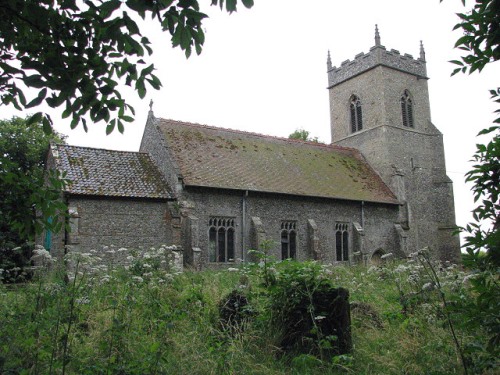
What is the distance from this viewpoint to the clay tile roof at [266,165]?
22375 mm

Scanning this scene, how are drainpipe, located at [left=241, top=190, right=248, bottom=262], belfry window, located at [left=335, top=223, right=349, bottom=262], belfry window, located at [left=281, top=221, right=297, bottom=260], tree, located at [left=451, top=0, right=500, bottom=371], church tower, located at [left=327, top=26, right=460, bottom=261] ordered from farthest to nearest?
1. church tower, located at [left=327, top=26, right=460, bottom=261]
2. belfry window, located at [left=335, top=223, right=349, bottom=262]
3. belfry window, located at [left=281, top=221, right=297, bottom=260]
4. drainpipe, located at [left=241, top=190, right=248, bottom=262]
5. tree, located at [left=451, top=0, right=500, bottom=371]

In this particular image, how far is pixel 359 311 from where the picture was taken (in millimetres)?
8062

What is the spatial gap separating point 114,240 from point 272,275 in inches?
526

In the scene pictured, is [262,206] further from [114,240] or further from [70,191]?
[70,191]

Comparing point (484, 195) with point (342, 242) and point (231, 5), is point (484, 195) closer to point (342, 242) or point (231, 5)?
point (231, 5)

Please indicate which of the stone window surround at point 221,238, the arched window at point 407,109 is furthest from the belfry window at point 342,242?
the arched window at point 407,109

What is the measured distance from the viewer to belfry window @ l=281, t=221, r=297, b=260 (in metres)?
23.3

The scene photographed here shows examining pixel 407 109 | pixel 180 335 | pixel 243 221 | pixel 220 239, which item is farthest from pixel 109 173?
pixel 407 109

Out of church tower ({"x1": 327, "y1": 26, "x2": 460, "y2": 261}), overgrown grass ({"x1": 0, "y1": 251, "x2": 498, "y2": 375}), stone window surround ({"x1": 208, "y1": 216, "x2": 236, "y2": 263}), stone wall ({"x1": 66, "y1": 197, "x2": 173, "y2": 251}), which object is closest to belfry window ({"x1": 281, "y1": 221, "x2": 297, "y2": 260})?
stone window surround ({"x1": 208, "y1": 216, "x2": 236, "y2": 263})

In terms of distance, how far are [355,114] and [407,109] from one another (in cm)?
341

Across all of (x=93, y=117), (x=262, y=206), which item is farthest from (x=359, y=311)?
(x=262, y=206)

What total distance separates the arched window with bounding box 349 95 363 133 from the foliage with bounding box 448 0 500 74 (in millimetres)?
28396

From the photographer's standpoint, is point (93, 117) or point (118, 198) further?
point (118, 198)

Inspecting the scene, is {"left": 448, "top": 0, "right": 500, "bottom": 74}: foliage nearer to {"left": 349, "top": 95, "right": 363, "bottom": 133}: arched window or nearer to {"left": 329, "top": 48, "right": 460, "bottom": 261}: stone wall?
{"left": 329, "top": 48, "right": 460, "bottom": 261}: stone wall
